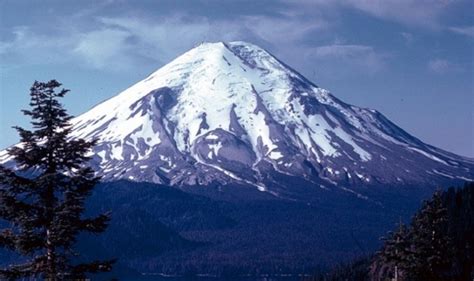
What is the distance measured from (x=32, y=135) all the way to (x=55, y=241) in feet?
7.52

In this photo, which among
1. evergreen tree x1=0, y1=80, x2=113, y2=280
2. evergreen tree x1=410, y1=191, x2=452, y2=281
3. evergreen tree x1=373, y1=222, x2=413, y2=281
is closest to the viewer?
evergreen tree x1=0, y1=80, x2=113, y2=280

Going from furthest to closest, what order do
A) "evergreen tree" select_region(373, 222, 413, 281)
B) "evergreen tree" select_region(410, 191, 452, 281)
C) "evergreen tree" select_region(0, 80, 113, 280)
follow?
"evergreen tree" select_region(373, 222, 413, 281), "evergreen tree" select_region(410, 191, 452, 281), "evergreen tree" select_region(0, 80, 113, 280)

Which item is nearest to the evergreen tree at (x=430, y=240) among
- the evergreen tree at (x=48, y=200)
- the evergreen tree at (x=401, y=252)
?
the evergreen tree at (x=401, y=252)

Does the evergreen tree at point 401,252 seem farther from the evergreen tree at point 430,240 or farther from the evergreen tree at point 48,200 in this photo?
→ the evergreen tree at point 48,200

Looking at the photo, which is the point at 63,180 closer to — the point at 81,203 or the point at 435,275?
the point at 81,203

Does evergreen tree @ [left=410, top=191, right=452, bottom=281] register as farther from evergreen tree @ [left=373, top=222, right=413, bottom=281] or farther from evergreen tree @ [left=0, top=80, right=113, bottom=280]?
evergreen tree @ [left=0, top=80, right=113, bottom=280]

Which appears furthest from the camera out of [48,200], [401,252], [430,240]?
[401,252]

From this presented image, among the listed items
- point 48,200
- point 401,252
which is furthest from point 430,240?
point 48,200

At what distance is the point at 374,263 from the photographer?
112688 mm

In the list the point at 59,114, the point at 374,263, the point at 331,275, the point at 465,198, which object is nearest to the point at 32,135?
the point at 59,114

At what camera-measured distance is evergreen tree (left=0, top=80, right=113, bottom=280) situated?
60.9 ft

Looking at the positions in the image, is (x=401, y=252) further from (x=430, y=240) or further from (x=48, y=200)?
(x=48, y=200)

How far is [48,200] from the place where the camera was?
62.6ft

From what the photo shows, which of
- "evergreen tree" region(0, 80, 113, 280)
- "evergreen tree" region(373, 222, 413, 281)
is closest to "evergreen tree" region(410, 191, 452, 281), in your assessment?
"evergreen tree" region(373, 222, 413, 281)
